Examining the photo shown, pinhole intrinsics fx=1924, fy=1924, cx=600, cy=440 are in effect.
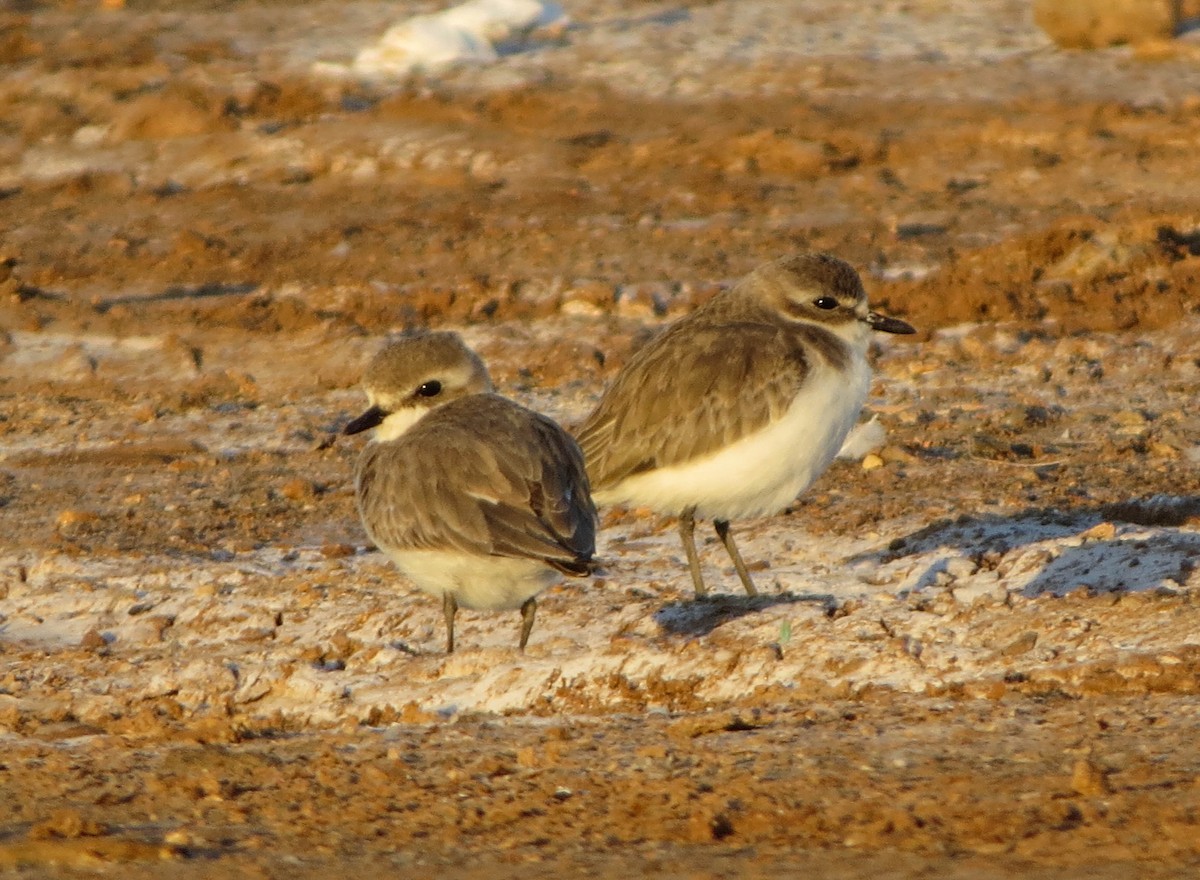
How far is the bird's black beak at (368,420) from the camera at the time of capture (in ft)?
25.2

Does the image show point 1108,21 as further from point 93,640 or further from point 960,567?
point 93,640

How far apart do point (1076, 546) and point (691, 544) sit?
158cm

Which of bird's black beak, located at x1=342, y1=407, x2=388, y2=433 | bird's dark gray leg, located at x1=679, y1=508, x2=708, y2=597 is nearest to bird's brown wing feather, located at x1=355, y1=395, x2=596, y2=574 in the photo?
bird's black beak, located at x1=342, y1=407, x2=388, y2=433

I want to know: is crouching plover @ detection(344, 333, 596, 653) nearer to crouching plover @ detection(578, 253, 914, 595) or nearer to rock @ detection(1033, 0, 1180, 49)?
crouching plover @ detection(578, 253, 914, 595)

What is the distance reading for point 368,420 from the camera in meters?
7.77

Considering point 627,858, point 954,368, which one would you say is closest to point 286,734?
point 627,858

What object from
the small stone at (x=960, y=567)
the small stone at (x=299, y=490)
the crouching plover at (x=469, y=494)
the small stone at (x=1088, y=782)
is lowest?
the small stone at (x=299, y=490)

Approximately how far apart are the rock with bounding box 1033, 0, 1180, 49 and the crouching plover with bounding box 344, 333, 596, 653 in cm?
1047

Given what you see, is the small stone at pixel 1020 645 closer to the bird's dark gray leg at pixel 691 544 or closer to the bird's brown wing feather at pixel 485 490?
the bird's dark gray leg at pixel 691 544

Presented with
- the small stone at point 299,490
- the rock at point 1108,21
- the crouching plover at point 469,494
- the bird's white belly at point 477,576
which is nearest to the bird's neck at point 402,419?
the crouching plover at point 469,494

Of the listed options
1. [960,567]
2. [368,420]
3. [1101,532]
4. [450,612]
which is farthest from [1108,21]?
[450,612]

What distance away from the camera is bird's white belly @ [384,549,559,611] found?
699 centimetres

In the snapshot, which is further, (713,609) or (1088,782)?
(713,609)

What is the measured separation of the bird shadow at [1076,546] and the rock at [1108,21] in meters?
8.89
